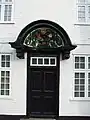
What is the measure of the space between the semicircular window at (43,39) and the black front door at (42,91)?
96 cm

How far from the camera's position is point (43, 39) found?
12.0m

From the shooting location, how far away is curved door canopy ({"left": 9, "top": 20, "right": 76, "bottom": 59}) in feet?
37.5

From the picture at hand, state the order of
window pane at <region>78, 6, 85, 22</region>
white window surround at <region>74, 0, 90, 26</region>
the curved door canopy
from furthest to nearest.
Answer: window pane at <region>78, 6, 85, 22</region> → white window surround at <region>74, 0, 90, 26</region> → the curved door canopy

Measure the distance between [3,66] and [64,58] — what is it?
105 inches

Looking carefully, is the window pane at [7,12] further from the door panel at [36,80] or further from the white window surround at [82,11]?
the white window surround at [82,11]

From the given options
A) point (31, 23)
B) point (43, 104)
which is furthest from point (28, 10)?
point (43, 104)

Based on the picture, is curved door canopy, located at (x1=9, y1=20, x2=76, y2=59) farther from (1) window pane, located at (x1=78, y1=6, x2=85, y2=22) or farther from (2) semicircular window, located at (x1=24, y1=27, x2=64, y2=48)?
(1) window pane, located at (x1=78, y1=6, x2=85, y2=22)

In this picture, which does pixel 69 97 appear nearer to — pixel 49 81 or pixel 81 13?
pixel 49 81

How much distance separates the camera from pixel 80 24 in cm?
1200

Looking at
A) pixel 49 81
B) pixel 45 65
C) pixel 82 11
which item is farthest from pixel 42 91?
pixel 82 11

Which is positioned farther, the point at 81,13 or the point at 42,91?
the point at 81,13

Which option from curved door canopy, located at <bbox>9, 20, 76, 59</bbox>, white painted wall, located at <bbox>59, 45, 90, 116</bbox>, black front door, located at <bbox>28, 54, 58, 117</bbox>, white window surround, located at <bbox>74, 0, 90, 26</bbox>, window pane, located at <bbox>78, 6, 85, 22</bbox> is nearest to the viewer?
curved door canopy, located at <bbox>9, 20, 76, 59</bbox>

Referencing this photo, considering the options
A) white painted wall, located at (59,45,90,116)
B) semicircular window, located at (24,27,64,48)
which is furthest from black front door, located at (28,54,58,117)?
semicircular window, located at (24,27,64,48)

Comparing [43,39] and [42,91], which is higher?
[43,39]
